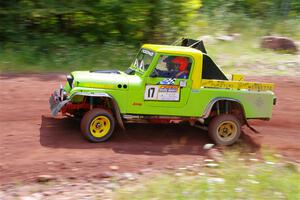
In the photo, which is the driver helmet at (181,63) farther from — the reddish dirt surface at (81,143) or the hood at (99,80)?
the reddish dirt surface at (81,143)

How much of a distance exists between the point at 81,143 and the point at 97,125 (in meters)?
0.39

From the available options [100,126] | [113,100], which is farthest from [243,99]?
[100,126]

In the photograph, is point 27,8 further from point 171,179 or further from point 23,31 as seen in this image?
point 171,179

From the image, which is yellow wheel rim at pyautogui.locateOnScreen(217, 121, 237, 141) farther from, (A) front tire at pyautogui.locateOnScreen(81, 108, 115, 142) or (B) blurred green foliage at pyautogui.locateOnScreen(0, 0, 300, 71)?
(B) blurred green foliage at pyautogui.locateOnScreen(0, 0, 300, 71)

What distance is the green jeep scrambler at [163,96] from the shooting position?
7.54 metres

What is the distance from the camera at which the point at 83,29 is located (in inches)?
575

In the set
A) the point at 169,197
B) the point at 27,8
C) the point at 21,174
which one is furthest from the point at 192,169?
the point at 27,8

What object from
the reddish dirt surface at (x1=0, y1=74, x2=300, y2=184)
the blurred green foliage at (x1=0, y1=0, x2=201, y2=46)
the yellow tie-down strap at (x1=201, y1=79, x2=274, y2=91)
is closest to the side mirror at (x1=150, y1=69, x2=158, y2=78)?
the yellow tie-down strap at (x1=201, y1=79, x2=274, y2=91)

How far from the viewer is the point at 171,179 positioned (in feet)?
20.6

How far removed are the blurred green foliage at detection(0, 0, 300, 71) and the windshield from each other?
4691 millimetres

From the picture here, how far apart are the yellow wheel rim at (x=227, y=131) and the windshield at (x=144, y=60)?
1678 mm

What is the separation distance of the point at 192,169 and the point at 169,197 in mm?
1754

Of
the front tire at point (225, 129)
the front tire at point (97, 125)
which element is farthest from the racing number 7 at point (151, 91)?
the front tire at point (225, 129)

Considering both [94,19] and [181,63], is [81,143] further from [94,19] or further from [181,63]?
[94,19]
